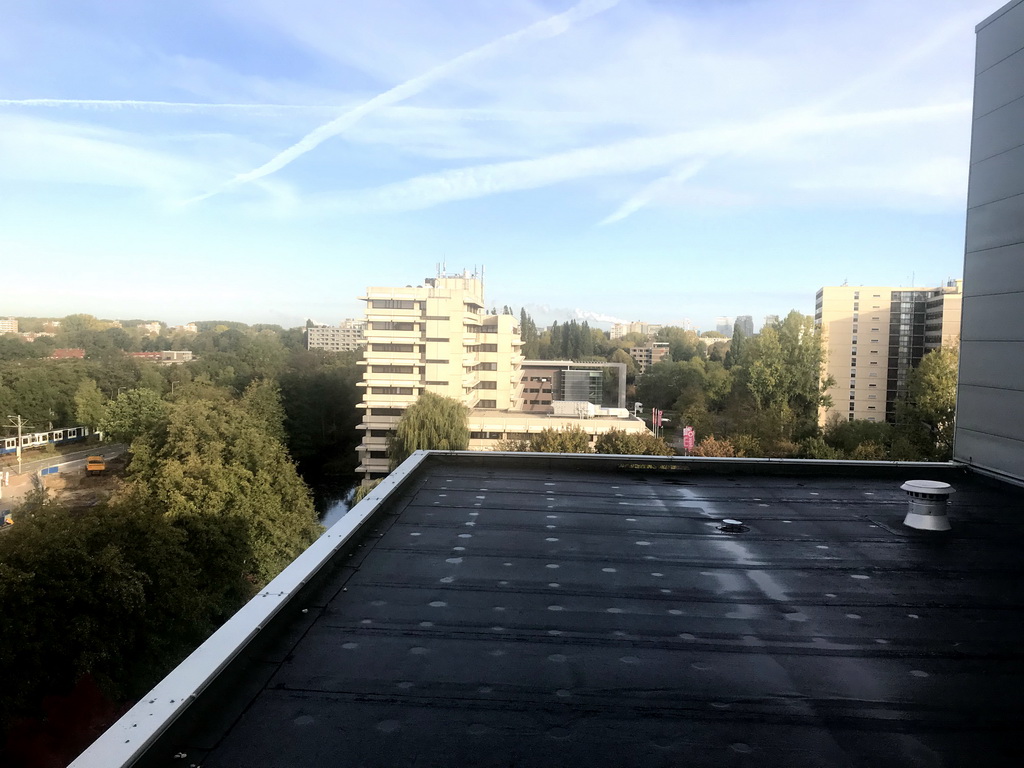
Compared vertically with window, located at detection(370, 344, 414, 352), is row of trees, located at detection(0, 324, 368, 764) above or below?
below

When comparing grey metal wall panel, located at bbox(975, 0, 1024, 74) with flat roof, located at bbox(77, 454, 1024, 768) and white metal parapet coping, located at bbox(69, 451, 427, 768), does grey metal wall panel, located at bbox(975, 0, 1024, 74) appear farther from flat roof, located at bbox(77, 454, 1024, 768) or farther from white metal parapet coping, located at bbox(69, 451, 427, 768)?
white metal parapet coping, located at bbox(69, 451, 427, 768)

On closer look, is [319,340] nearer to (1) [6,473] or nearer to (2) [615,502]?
(1) [6,473]

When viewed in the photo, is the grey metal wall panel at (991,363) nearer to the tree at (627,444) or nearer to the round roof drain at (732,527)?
the round roof drain at (732,527)

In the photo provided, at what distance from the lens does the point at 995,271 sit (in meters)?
5.43

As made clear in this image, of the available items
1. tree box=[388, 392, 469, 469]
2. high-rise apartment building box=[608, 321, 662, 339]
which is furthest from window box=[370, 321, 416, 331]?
high-rise apartment building box=[608, 321, 662, 339]

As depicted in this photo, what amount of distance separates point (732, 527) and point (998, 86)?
444 centimetres

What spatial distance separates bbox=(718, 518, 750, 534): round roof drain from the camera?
385 centimetres

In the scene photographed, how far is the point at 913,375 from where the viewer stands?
2303 cm

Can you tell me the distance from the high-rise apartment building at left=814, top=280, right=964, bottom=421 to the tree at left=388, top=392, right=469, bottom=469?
22.0 m

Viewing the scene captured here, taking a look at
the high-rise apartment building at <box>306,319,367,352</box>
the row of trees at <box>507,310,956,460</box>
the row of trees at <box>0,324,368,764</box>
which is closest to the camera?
the row of trees at <box>0,324,368,764</box>

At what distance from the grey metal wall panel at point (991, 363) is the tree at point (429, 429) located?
60.7 feet

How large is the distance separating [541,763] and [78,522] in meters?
11.1

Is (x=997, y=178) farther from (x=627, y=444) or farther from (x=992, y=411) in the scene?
(x=627, y=444)

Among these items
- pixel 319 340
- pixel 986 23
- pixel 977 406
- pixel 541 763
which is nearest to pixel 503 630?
pixel 541 763
